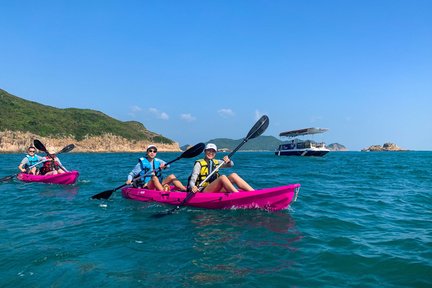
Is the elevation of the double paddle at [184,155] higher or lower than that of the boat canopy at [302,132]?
lower

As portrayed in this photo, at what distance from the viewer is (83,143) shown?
97.1 metres

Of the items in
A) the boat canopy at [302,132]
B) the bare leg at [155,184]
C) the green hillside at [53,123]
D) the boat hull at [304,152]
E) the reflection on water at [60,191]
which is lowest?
the reflection on water at [60,191]

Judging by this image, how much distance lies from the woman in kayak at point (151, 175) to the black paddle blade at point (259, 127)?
3153 mm

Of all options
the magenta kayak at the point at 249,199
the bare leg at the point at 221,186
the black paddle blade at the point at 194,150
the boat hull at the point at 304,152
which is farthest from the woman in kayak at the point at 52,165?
the boat hull at the point at 304,152

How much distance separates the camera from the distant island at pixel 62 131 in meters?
81.4

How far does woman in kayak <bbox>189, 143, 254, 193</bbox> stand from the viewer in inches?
376

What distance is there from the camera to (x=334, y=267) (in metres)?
5.31

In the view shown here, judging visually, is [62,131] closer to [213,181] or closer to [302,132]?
[302,132]

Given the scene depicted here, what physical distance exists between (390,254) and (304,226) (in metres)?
2.32

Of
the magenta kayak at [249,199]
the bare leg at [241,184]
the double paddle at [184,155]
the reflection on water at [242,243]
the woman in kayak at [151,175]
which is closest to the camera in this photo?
the reflection on water at [242,243]

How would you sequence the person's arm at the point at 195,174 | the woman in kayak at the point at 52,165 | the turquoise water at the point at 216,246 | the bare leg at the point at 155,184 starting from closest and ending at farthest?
1. the turquoise water at the point at 216,246
2. the person's arm at the point at 195,174
3. the bare leg at the point at 155,184
4. the woman in kayak at the point at 52,165

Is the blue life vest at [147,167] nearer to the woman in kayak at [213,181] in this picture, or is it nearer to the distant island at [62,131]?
the woman in kayak at [213,181]

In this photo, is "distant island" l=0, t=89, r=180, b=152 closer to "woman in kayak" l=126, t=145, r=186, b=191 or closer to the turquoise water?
"woman in kayak" l=126, t=145, r=186, b=191

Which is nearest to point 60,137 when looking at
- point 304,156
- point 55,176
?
point 304,156
